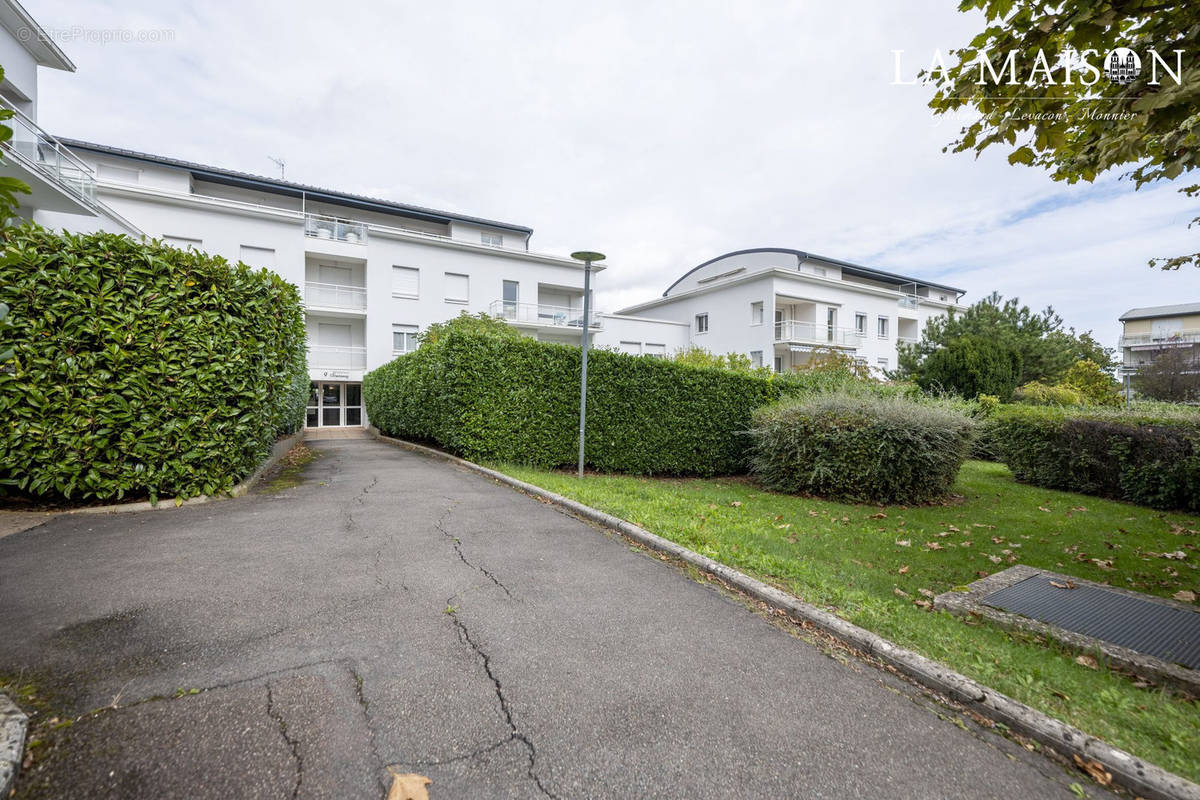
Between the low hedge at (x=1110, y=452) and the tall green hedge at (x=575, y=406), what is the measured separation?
5.19 metres

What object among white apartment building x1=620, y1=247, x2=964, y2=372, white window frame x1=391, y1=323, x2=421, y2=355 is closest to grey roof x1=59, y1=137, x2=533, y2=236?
white window frame x1=391, y1=323, x2=421, y2=355

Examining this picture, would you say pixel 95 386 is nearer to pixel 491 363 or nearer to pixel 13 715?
pixel 13 715

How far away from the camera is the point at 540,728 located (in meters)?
2.22

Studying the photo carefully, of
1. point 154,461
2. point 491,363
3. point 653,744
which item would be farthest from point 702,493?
point 154,461

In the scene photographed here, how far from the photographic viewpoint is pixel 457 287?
26.1 meters

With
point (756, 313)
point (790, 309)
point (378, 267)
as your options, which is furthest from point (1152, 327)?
point (378, 267)

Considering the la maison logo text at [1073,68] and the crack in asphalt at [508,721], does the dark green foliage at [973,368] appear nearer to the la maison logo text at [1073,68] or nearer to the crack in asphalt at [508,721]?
the la maison logo text at [1073,68]

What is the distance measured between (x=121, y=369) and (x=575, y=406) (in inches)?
267

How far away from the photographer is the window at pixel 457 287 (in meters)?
25.8

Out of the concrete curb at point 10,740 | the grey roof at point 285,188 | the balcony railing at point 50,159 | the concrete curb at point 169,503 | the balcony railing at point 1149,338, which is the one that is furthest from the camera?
the balcony railing at point 1149,338

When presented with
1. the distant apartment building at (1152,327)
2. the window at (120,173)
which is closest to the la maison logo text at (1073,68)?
the window at (120,173)

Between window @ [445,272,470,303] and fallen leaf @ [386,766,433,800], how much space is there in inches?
1014

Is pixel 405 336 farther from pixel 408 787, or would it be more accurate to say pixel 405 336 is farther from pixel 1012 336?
pixel 1012 336

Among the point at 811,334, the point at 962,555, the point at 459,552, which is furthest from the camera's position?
the point at 811,334
